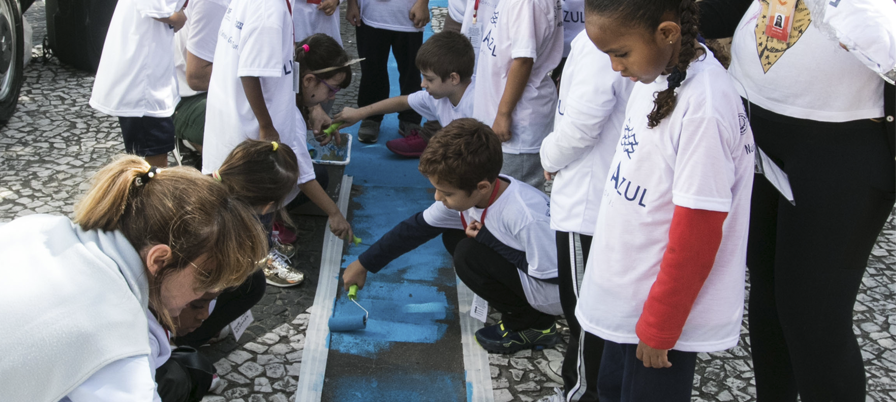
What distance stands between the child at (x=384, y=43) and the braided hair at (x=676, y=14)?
274 centimetres

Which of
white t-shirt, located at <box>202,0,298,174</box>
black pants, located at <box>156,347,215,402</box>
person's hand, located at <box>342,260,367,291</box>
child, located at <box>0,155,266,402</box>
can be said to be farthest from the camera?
person's hand, located at <box>342,260,367,291</box>

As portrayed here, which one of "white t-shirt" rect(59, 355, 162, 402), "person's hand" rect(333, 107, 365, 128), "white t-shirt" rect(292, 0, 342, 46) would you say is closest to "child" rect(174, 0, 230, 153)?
"white t-shirt" rect(292, 0, 342, 46)

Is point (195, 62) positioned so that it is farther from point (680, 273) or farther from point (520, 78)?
point (680, 273)

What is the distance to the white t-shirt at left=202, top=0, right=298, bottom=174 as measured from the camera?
8.16 feet

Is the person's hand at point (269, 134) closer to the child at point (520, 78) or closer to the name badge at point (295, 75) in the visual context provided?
the name badge at point (295, 75)

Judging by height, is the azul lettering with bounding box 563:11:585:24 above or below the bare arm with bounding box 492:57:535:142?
above

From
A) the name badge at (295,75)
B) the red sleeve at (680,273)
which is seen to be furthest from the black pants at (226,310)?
the red sleeve at (680,273)

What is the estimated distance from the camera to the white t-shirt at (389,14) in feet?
13.1

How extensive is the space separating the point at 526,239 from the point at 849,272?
3.08 feet

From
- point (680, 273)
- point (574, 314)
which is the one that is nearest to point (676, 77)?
point (680, 273)

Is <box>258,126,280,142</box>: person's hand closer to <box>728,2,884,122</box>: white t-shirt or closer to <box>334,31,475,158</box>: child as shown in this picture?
<box>334,31,475,158</box>: child

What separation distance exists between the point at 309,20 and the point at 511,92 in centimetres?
A: 133

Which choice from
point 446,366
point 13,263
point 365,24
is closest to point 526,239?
point 446,366

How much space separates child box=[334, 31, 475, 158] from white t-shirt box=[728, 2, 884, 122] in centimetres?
153
